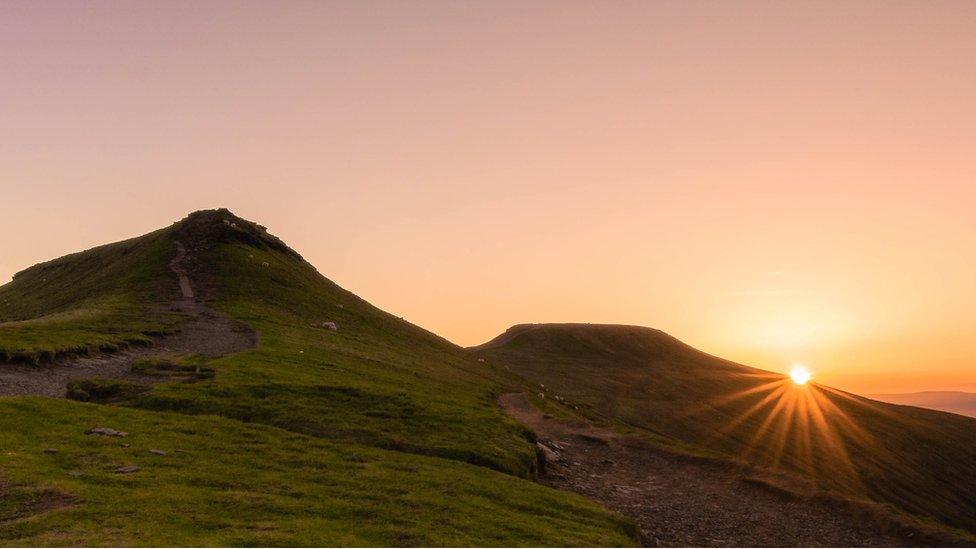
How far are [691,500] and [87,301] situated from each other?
81321 mm

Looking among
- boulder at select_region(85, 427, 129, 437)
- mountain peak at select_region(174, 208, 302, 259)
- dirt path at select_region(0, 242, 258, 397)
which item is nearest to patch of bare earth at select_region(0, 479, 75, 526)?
boulder at select_region(85, 427, 129, 437)

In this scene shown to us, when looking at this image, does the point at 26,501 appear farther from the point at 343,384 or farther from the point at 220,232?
the point at 220,232

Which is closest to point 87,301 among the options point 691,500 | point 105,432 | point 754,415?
point 105,432

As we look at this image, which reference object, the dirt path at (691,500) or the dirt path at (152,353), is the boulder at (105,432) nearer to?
the dirt path at (152,353)

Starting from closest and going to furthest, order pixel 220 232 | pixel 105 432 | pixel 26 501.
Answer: pixel 26 501, pixel 105 432, pixel 220 232

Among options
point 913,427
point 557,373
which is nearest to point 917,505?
point 913,427

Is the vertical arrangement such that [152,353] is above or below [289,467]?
above

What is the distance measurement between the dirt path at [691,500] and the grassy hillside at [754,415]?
4264 cm

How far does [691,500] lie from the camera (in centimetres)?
4159

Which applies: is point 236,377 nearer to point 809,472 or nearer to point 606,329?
point 809,472

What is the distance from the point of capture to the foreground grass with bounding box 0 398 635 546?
23.0 meters

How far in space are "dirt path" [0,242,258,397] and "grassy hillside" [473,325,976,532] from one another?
48.8 m

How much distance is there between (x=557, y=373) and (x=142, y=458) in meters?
110

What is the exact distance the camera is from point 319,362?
59.7 m
